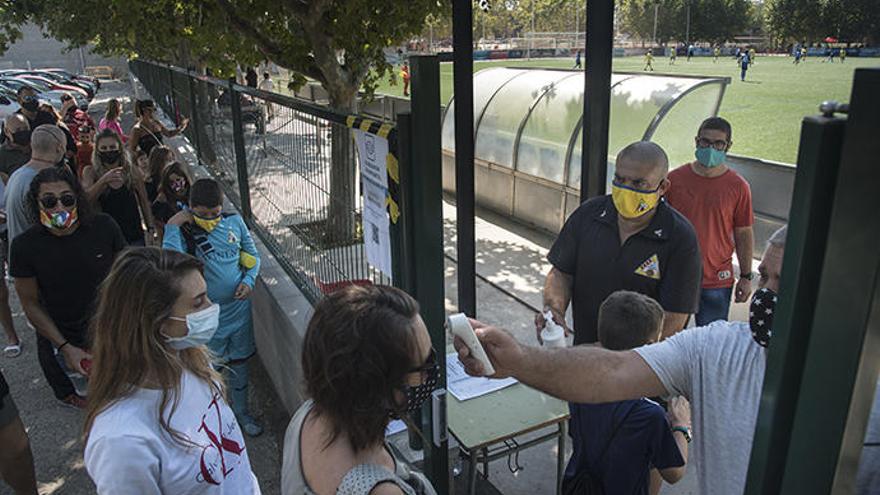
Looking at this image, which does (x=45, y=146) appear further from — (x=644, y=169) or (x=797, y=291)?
(x=797, y=291)

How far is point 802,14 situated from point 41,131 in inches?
2690

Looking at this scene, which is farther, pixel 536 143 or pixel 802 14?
pixel 802 14

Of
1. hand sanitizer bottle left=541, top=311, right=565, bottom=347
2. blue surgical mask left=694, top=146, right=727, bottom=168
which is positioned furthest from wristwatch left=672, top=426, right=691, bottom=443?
blue surgical mask left=694, top=146, right=727, bottom=168

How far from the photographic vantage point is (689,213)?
14.6 ft

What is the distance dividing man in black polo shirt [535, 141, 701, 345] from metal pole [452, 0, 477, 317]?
0.73 metres

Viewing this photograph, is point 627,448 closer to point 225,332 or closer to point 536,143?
point 225,332

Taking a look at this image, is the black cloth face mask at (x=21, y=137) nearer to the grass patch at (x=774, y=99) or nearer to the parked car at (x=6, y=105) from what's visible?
the grass patch at (x=774, y=99)

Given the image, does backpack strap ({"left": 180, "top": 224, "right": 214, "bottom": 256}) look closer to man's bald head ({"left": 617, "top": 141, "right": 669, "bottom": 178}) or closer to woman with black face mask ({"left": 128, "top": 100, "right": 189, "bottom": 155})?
man's bald head ({"left": 617, "top": 141, "right": 669, "bottom": 178})

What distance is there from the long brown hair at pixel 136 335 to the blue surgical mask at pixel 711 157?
3627 mm

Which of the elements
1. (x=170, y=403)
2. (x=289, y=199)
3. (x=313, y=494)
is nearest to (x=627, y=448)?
(x=313, y=494)

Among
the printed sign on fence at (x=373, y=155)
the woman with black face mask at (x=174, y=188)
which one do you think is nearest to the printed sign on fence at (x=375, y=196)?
the printed sign on fence at (x=373, y=155)

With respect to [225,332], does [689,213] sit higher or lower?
higher

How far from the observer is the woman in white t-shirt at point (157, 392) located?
1893mm

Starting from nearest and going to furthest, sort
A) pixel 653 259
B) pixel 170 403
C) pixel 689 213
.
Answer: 1. pixel 170 403
2. pixel 653 259
3. pixel 689 213
